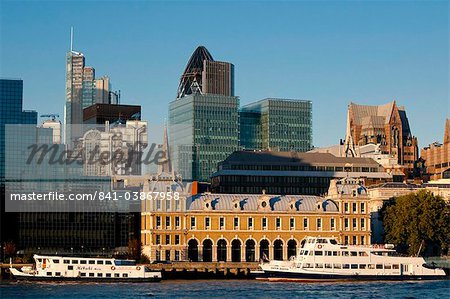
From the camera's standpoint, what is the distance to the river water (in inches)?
4919

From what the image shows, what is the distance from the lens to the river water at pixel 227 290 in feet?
410

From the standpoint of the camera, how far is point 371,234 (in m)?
193

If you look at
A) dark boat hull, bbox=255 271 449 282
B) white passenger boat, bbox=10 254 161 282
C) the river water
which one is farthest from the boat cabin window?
dark boat hull, bbox=255 271 449 282

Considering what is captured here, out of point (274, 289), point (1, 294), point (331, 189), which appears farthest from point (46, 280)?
point (331, 189)

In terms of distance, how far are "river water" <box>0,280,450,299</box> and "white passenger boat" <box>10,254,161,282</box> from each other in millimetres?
2592

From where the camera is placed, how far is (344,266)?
15138 cm

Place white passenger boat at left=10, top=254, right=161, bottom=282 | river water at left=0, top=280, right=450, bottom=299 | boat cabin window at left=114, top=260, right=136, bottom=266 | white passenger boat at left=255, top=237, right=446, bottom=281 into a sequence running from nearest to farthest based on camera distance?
river water at left=0, top=280, right=450, bottom=299, white passenger boat at left=10, top=254, right=161, bottom=282, boat cabin window at left=114, top=260, right=136, bottom=266, white passenger boat at left=255, top=237, right=446, bottom=281

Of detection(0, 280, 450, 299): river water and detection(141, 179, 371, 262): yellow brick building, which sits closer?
detection(0, 280, 450, 299): river water

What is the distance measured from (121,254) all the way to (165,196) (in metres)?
12.5

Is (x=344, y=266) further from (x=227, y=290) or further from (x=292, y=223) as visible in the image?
(x=292, y=223)

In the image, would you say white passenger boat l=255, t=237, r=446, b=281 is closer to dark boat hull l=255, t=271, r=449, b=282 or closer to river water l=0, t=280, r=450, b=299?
dark boat hull l=255, t=271, r=449, b=282

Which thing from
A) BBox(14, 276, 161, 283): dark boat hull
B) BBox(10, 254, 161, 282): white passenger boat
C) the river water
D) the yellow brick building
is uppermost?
the yellow brick building

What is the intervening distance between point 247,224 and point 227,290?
4499 centimetres

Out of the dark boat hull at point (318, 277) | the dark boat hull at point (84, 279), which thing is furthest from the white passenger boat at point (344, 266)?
the dark boat hull at point (84, 279)
